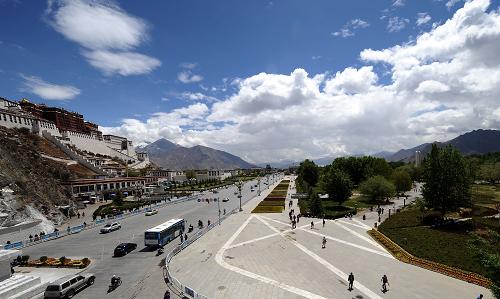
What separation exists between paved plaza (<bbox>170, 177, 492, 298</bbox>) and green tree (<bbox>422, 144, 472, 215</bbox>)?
10.8m

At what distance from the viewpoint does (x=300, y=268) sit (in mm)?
27797

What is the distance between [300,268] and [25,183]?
164 feet

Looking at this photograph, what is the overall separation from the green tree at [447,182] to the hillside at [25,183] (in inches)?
2041

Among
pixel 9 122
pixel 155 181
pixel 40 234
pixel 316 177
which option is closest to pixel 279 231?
pixel 40 234

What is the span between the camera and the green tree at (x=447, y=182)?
1672 inches

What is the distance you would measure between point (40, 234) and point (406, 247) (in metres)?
42.7

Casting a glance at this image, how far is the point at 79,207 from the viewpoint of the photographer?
239 ft

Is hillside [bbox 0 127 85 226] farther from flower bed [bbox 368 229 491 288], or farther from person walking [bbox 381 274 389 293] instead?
flower bed [bbox 368 229 491 288]

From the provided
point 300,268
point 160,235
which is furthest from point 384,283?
point 160,235

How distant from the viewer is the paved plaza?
901 inches

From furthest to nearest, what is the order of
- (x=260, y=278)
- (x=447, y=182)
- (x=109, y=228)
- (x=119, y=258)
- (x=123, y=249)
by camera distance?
(x=109, y=228)
(x=447, y=182)
(x=123, y=249)
(x=119, y=258)
(x=260, y=278)

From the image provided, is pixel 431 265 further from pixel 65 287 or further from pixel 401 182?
pixel 401 182

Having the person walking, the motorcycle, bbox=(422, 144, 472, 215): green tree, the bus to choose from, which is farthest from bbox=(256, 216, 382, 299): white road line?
bbox=(422, 144, 472, 215): green tree

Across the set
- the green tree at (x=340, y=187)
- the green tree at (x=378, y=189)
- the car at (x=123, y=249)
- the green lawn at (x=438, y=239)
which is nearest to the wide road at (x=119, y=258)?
the car at (x=123, y=249)
